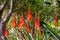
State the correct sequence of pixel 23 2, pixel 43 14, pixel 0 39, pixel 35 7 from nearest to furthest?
pixel 0 39, pixel 23 2, pixel 35 7, pixel 43 14

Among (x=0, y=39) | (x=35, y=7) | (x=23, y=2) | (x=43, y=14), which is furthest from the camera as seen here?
(x=43, y=14)

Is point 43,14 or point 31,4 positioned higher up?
point 31,4

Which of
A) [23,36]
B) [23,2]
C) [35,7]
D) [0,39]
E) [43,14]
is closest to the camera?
[0,39]

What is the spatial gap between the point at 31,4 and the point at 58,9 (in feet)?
2.93

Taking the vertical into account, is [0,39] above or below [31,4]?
below

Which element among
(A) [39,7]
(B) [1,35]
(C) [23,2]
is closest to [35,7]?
(A) [39,7]

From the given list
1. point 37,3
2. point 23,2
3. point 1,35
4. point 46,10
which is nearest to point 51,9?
point 46,10

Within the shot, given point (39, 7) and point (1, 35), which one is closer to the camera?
point (1, 35)

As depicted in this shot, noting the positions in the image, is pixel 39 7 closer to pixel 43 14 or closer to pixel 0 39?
pixel 43 14

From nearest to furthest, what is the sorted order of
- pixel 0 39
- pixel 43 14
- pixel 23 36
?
pixel 0 39, pixel 43 14, pixel 23 36

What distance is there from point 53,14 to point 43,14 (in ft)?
0.97

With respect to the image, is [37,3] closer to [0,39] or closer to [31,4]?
[31,4]

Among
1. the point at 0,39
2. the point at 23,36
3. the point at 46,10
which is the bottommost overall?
the point at 23,36

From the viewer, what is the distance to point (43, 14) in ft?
17.4
